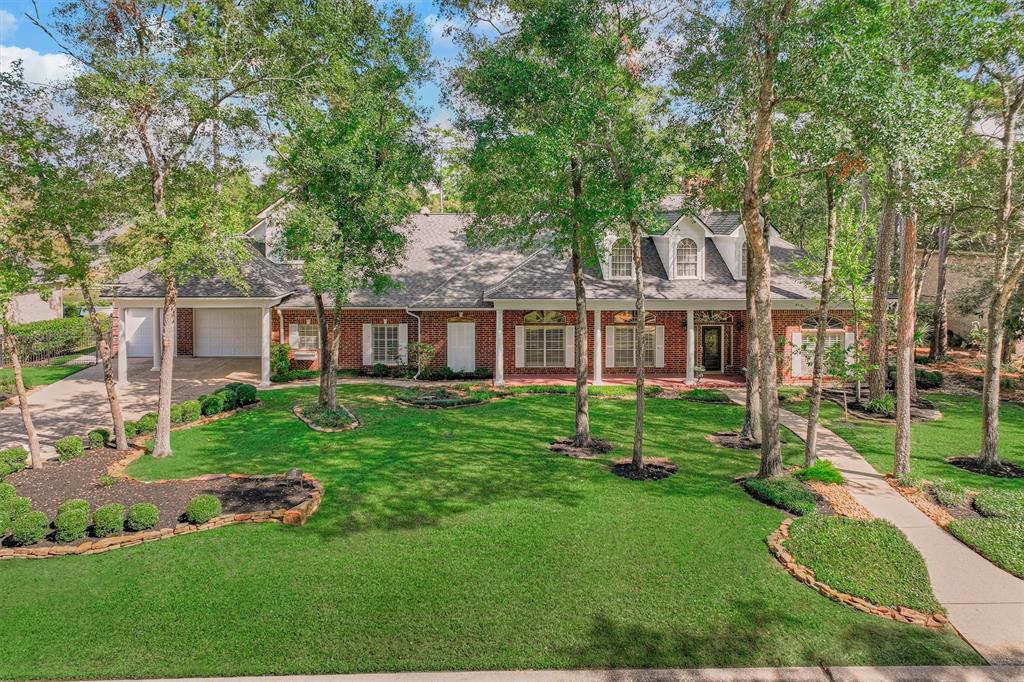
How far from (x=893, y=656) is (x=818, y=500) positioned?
3.98 meters

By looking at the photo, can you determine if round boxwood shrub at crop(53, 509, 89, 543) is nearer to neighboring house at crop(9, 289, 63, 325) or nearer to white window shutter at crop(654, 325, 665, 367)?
white window shutter at crop(654, 325, 665, 367)

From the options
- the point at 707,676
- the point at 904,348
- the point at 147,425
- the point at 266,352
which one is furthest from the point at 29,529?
the point at 904,348

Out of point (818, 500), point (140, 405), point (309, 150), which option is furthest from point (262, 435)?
point (818, 500)

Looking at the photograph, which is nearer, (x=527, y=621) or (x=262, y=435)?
(x=527, y=621)

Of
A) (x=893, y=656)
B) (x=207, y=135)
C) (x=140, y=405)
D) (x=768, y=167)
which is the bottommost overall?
(x=893, y=656)

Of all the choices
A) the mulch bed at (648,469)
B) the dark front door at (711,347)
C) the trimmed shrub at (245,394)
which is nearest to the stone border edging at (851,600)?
the mulch bed at (648,469)

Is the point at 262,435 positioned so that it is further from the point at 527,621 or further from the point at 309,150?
the point at 527,621

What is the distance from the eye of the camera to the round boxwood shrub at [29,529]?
7.38 m

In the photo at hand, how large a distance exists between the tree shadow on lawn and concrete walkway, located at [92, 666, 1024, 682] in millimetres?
91

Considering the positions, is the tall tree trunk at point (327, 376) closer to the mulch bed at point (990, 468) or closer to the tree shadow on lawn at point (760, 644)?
the tree shadow on lawn at point (760, 644)

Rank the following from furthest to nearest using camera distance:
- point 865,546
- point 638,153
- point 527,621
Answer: point 638,153, point 865,546, point 527,621

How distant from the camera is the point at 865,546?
752cm

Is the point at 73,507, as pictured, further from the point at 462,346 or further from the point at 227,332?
the point at 227,332

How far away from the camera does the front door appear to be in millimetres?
20734
